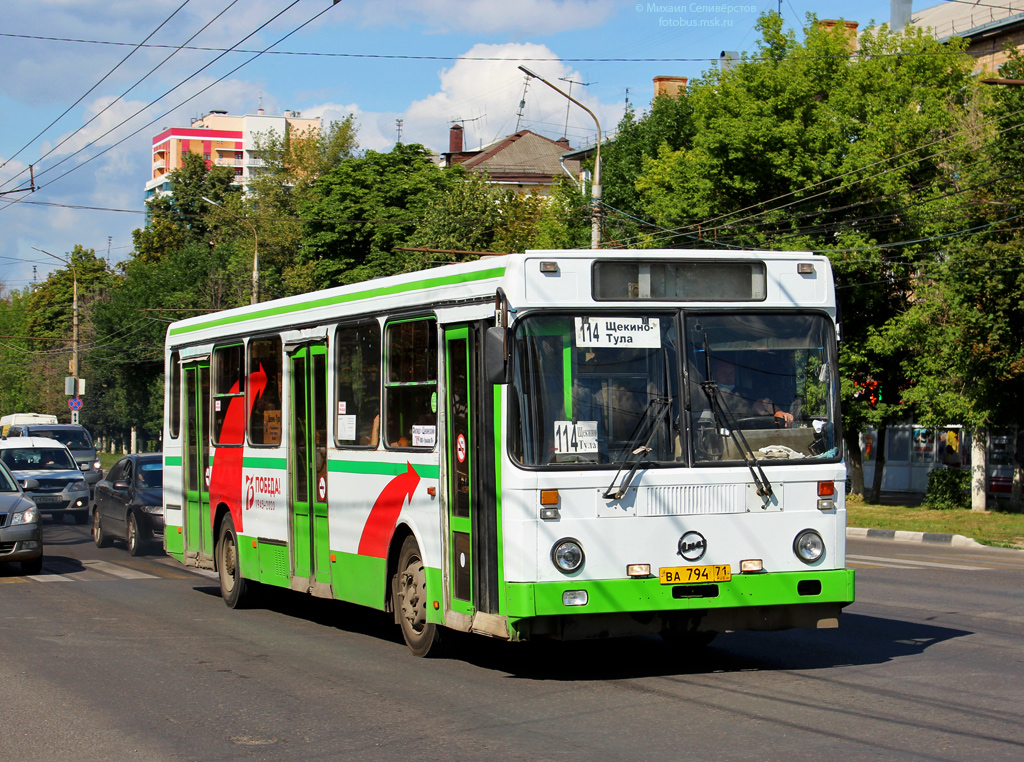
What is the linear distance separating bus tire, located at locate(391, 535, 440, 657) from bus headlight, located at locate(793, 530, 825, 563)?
8.75 ft

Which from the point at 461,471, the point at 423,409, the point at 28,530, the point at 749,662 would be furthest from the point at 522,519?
the point at 28,530

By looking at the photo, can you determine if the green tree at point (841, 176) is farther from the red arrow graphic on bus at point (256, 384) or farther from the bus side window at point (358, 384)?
the bus side window at point (358, 384)

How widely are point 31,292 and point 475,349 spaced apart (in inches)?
4143

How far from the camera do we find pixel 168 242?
301ft

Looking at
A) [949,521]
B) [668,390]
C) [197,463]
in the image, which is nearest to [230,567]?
[197,463]

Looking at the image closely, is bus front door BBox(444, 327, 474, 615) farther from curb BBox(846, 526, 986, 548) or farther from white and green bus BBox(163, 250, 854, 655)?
curb BBox(846, 526, 986, 548)

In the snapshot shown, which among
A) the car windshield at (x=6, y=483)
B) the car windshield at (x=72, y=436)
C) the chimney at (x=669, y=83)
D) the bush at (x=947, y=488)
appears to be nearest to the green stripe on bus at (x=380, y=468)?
the car windshield at (x=6, y=483)

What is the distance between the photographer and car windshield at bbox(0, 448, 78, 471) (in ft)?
91.4

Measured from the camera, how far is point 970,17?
51188 millimetres

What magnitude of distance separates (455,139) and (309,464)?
8679cm

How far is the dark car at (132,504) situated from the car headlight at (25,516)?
9.63ft

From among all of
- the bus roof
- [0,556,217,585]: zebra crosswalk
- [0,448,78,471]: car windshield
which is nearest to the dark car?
[0,556,217,585]: zebra crosswalk

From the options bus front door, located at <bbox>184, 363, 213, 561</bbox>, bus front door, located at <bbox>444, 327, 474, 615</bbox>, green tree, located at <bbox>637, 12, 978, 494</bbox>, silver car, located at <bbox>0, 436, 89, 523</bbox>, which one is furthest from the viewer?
green tree, located at <bbox>637, 12, 978, 494</bbox>

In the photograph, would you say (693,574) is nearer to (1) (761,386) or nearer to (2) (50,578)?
(1) (761,386)
